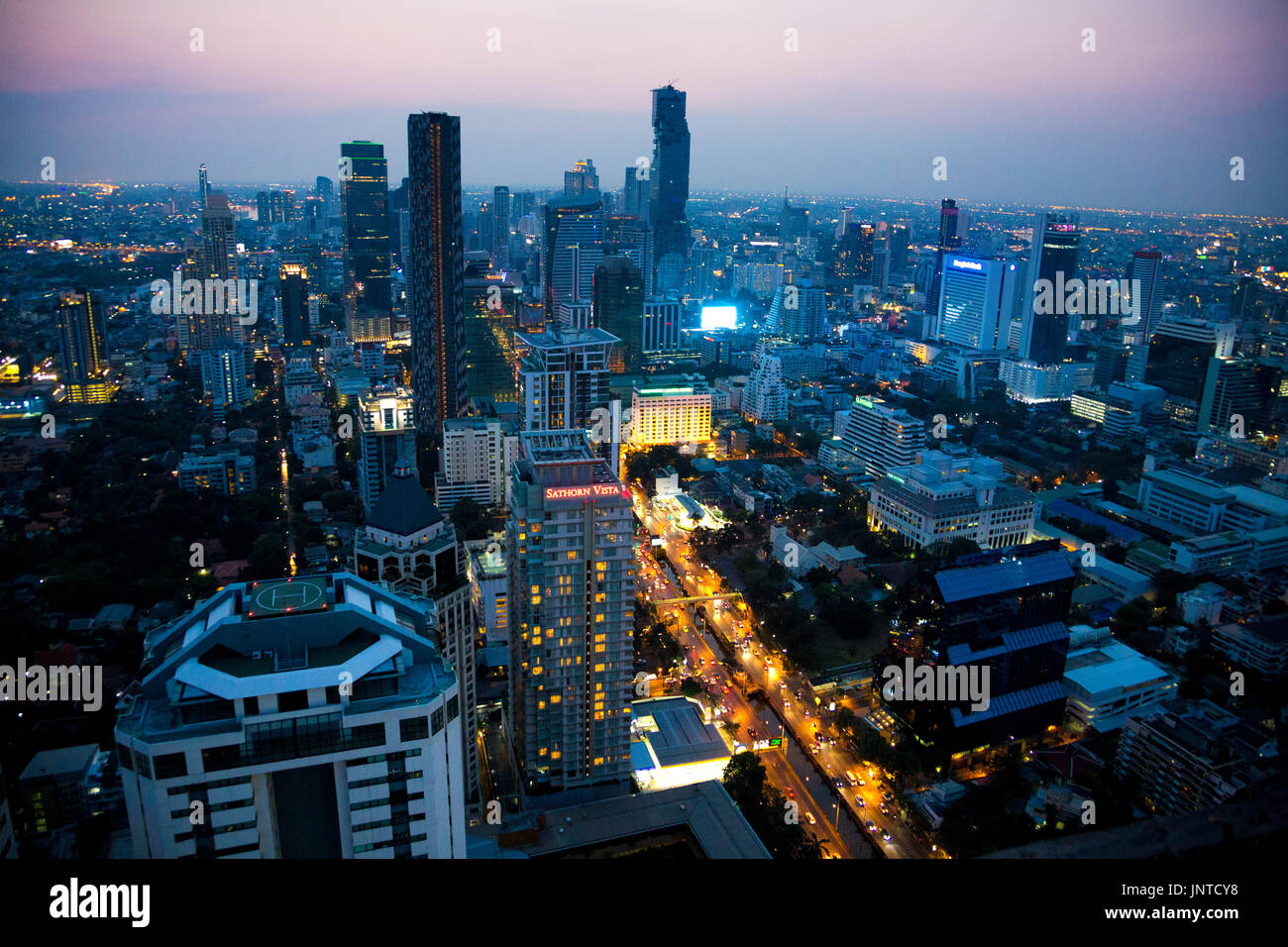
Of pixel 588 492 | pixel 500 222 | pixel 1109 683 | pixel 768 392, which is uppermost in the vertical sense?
pixel 500 222

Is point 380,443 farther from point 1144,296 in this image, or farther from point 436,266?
point 1144,296

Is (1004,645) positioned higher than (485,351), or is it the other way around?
(485,351)

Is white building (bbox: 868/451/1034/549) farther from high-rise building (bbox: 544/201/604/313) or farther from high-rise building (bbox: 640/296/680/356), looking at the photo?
high-rise building (bbox: 544/201/604/313)

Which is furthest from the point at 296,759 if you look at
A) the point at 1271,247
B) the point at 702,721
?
the point at 1271,247

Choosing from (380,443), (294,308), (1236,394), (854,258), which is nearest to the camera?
(380,443)

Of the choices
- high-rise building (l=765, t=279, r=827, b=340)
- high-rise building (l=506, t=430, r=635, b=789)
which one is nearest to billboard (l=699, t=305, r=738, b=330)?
high-rise building (l=765, t=279, r=827, b=340)

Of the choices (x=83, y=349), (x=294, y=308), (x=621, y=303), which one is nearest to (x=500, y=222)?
(x=294, y=308)

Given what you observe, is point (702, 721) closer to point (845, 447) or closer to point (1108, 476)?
point (845, 447)
